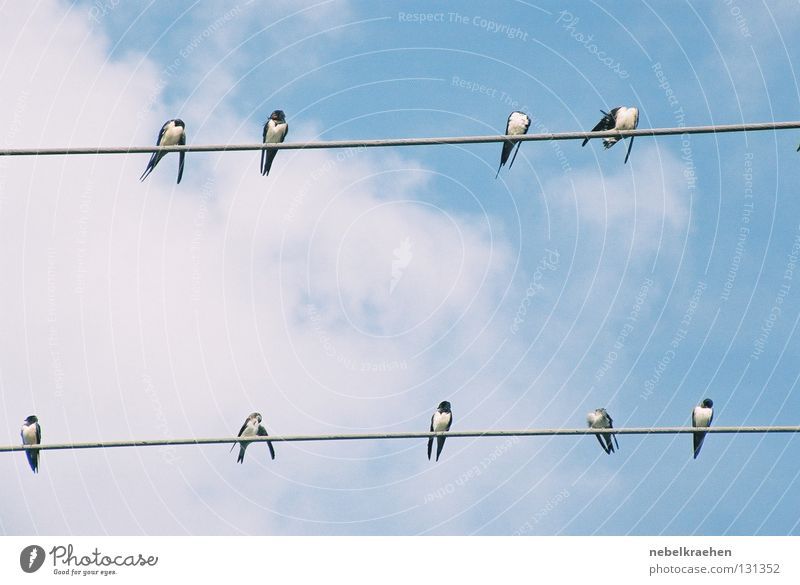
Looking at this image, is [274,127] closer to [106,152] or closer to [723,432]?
[106,152]

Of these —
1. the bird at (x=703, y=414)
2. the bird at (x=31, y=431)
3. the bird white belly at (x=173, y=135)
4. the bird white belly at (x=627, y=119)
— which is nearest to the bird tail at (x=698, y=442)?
the bird at (x=703, y=414)

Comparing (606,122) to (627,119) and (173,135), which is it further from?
(173,135)

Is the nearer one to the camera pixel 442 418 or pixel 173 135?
pixel 173 135

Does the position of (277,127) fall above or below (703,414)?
above

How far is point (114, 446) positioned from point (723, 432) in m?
5.09

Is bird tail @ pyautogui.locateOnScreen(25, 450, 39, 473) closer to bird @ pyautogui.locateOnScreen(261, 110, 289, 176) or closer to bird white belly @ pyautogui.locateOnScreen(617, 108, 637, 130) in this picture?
bird @ pyautogui.locateOnScreen(261, 110, 289, 176)
